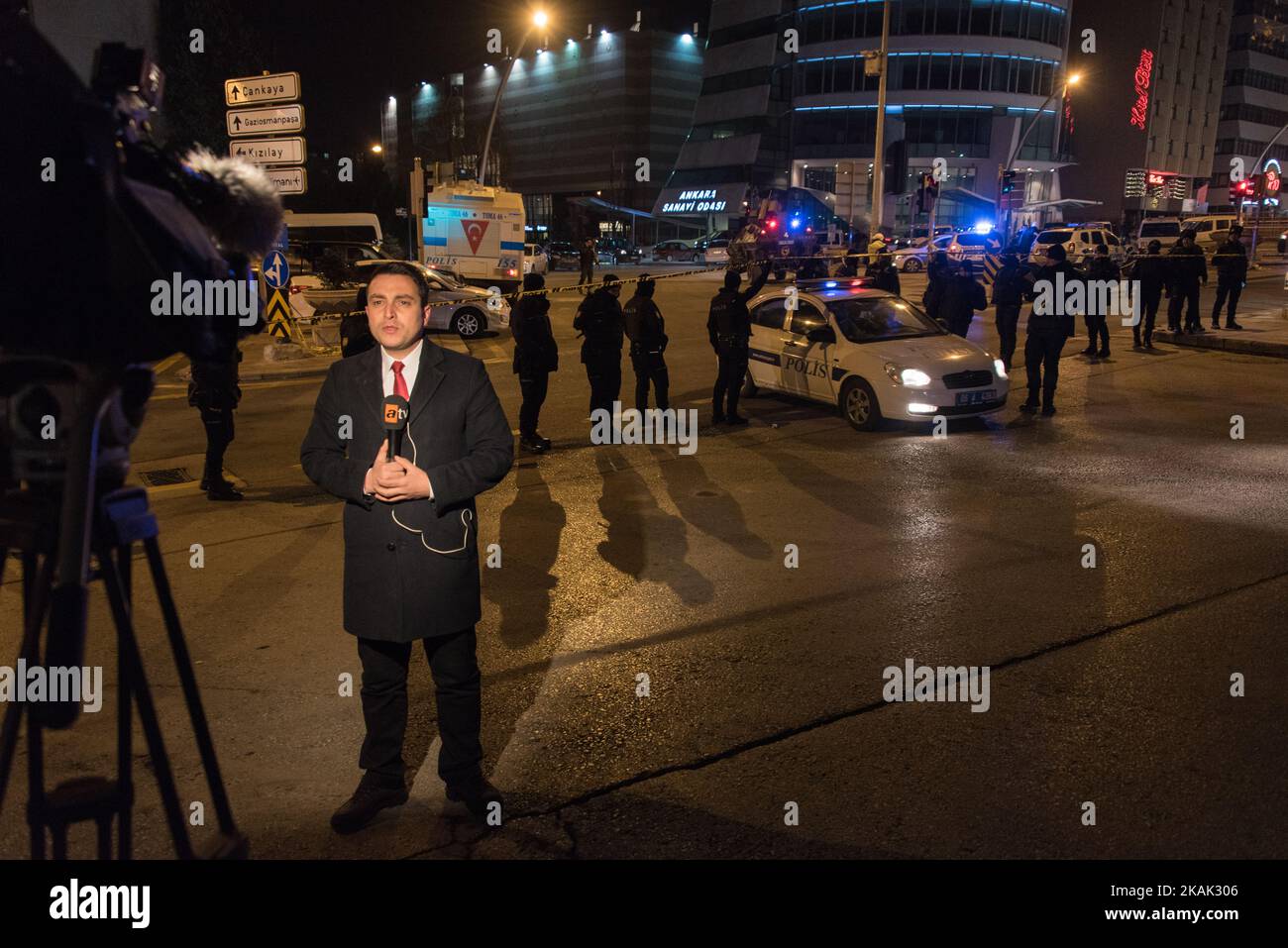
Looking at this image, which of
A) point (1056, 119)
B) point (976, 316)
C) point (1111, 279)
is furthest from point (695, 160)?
point (1111, 279)

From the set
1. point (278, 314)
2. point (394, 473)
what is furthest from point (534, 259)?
point (394, 473)

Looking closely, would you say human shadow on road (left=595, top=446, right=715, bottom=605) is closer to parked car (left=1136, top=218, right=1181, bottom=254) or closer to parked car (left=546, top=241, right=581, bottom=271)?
parked car (left=1136, top=218, right=1181, bottom=254)

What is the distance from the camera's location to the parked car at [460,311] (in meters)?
20.3

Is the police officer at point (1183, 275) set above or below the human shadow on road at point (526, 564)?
above

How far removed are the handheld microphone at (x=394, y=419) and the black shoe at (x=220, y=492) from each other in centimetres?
611

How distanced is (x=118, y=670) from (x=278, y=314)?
49.5 feet

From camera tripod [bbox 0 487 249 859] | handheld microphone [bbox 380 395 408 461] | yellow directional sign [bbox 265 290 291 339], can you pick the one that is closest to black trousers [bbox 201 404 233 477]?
handheld microphone [bbox 380 395 408 461]

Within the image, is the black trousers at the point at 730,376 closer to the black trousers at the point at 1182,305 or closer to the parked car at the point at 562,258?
the black trousers at the point at 1182,305

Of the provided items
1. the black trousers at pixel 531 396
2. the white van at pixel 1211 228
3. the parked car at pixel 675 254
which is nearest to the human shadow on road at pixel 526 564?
the black trousers at pixel 531 396

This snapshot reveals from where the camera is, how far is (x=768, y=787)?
3.80 meters

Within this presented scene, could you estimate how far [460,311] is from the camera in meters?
20.7

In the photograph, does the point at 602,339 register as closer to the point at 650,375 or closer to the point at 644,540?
the point at 650,375

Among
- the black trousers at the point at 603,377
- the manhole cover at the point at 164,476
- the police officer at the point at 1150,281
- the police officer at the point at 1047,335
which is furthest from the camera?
the police officer at the point at 1150,281

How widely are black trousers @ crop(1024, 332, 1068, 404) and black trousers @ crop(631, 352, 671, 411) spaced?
445cm
